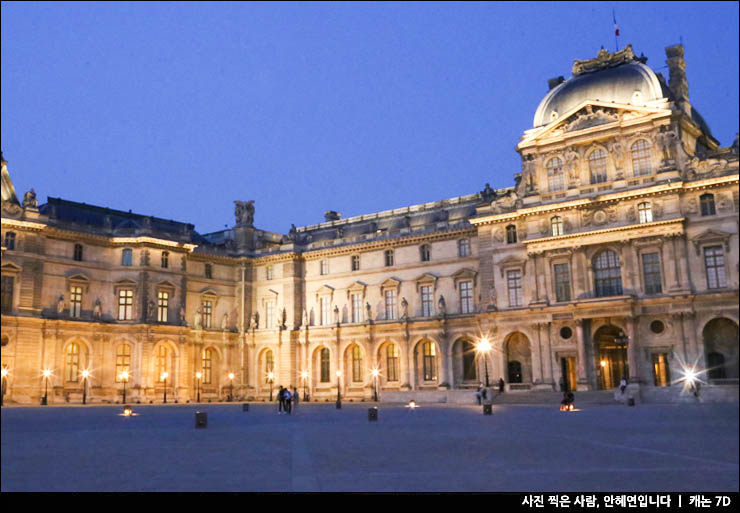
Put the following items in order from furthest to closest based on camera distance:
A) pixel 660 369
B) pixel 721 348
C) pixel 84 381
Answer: pixel 84 381 < pixel 660 369 < pixel 721 348

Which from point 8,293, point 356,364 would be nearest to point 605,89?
point 356,364

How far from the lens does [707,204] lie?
2061 inches

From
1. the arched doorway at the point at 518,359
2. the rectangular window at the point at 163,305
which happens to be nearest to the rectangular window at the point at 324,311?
the rectangular window at the point at 163,305

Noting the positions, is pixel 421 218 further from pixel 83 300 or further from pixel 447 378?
pixel 83 300

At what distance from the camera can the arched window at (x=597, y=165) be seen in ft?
187

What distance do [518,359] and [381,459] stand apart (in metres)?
47.2

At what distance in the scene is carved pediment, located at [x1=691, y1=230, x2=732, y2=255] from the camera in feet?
168

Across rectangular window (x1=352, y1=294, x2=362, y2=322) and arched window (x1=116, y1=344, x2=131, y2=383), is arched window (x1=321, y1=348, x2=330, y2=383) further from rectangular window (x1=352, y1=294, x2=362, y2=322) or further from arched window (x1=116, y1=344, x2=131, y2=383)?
arched window (x1=116, y1=344, x2=131, y2=383)

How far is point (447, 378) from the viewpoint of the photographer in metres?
64.6

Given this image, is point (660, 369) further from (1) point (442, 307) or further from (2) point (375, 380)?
→ (2) point (375, 380)

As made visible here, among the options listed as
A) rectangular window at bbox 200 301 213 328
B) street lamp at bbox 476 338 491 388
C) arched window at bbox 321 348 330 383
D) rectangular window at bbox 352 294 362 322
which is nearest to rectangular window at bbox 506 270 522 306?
street lamp at bbox 476 338 491 388

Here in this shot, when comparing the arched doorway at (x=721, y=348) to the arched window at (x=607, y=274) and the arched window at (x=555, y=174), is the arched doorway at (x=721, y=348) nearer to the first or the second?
the arched window at (x=607, y=274)

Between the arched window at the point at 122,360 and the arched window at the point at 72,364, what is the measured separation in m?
3.55
